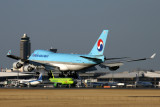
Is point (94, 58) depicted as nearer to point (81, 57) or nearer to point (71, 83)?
point (81, 57)

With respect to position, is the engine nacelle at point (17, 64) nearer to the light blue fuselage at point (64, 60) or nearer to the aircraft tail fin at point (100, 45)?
the light blue fuselage at point (64, 60)

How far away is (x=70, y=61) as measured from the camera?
108 metres

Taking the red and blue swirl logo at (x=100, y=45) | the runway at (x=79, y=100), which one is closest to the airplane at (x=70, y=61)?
the red and blue swirl logo at (x=100, y=45)

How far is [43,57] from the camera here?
11219 cm

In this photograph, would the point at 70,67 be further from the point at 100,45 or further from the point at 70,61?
the point at 100,45

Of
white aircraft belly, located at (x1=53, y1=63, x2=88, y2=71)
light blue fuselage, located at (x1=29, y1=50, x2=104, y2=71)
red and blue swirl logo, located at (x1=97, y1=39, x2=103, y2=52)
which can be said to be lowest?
white aircraft belly, located at (x1=53, y1=63, x2=88, y2=71)

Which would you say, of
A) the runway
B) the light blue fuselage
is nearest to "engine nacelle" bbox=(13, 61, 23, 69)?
the light blue fuselage

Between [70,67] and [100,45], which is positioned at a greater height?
[100,45]

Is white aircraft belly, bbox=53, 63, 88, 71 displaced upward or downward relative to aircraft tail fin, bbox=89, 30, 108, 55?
downward

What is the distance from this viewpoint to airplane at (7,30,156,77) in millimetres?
104125

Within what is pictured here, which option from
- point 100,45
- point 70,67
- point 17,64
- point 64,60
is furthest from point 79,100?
point 64,60

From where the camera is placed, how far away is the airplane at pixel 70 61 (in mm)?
104125

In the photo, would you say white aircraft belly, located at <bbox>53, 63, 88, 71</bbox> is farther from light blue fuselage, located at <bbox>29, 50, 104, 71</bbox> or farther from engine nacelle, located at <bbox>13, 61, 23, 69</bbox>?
engine nacelle, located at <bbox>13, 61, 23, 69</bbox>

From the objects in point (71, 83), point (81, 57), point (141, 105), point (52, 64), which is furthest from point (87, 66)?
point (141, 105)
